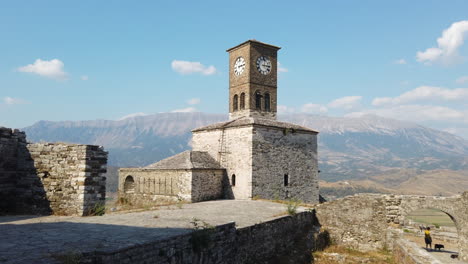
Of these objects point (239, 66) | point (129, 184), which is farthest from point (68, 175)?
point (239, 66)

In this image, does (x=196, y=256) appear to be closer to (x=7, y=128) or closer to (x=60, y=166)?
(x=60, y=166)

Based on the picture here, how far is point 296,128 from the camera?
26.3 meters

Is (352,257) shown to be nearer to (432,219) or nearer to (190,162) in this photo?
(190,162)

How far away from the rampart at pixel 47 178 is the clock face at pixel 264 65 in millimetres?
19592

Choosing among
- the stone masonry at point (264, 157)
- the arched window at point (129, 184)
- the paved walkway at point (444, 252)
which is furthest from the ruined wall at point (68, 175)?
the paved walkway at point (444, 252)

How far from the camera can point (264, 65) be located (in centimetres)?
2941

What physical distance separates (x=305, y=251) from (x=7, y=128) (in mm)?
13694

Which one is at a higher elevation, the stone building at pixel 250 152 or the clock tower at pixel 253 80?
the clock tower at pixel 253 80

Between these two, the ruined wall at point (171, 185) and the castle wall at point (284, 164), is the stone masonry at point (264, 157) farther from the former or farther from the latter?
the ruined wall at point (171, 185)

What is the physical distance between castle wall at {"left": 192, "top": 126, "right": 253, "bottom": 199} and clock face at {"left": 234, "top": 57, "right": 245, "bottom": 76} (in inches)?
251

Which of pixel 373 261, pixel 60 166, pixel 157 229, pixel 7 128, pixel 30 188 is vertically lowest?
pixel 373 261

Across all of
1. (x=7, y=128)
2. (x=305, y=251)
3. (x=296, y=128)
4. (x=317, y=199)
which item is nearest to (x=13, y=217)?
(x=7, y=128)

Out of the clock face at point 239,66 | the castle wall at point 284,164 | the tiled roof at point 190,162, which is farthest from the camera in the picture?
the clock face at point 239,66

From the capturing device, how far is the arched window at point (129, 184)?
26234 millimetres
